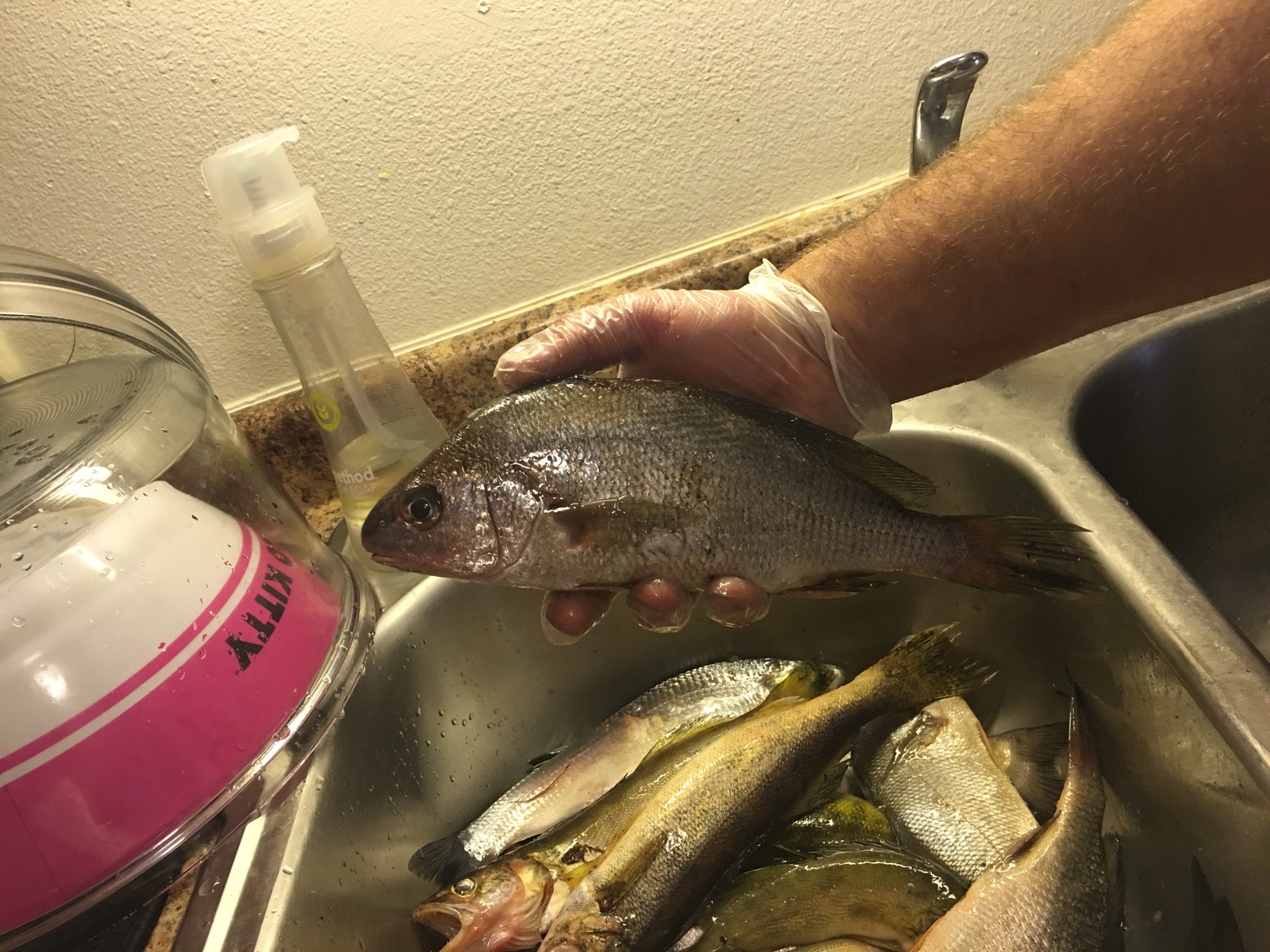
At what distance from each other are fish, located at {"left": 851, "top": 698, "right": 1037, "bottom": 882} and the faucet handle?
60cm

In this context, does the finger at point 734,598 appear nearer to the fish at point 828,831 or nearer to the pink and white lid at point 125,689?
the fish at point 828,831

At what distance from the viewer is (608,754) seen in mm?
833

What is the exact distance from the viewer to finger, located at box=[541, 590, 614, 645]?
0.70 m

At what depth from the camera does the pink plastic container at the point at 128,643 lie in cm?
47

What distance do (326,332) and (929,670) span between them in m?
0.72

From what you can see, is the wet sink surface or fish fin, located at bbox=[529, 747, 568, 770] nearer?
the wet sink surface

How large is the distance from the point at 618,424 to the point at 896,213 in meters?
0.38

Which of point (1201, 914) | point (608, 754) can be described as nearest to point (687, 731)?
point (608, 754)

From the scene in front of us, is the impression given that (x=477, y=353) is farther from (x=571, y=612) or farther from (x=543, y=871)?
(x=543, y=871)

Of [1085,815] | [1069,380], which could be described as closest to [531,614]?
[1085,815]

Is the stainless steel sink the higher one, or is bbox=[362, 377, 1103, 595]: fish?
bbox=[362, 377, 1103, 595]: fish

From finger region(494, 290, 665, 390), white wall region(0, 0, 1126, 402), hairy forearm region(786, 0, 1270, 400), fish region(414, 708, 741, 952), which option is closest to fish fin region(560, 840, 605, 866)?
fish region(414, 708, 741, 952)

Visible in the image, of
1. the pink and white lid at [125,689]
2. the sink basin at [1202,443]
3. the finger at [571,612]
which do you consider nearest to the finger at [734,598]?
the finger at [571,612]

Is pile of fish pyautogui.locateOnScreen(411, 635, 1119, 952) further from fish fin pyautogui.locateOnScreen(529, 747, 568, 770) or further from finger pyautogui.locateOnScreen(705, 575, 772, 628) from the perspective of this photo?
finger pyautogui.locateOnScreen(705, 575, 772, 628)
